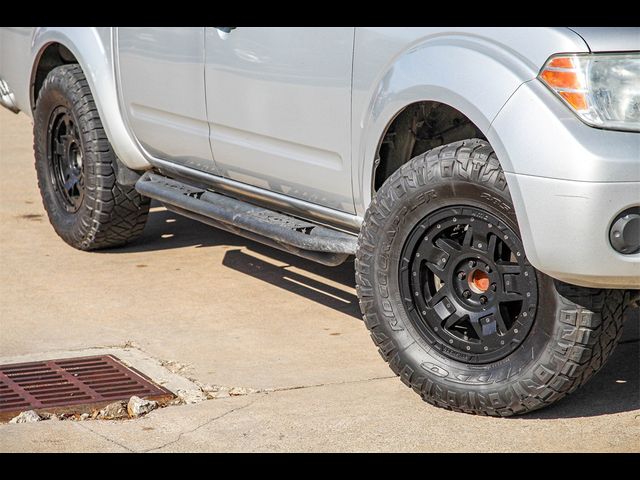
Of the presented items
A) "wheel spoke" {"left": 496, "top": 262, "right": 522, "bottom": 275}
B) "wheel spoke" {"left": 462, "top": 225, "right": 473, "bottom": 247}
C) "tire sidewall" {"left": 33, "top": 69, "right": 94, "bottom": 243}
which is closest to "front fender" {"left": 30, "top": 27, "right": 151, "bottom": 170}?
"tire sidewall" {"left": 33, "top": 69, "right": 94, "bottom": 243}

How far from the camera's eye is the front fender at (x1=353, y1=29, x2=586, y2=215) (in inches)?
158

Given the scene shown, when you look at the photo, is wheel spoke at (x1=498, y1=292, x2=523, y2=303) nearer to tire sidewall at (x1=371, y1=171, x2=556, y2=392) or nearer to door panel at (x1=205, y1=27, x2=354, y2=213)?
tire sidewall at (x1=371, y1=171, x2=556, y2=392)

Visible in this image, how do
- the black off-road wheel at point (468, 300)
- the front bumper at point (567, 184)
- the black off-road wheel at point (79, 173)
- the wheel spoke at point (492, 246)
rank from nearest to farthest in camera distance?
the front bumper at point (567, 184), the black off-road wheel at point (468, 300), the wheel spoke at point (492, 246), the black off-road wheel at point (79, 173)

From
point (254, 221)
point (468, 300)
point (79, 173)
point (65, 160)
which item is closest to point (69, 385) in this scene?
point (254, 221)

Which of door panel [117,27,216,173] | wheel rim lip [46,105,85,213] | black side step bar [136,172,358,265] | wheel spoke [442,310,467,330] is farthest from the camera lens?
wheel rim lip [46,105,85,213]

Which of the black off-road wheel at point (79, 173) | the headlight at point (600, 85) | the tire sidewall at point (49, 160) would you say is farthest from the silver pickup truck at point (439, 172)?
the tire sidewall at point (49, 160)

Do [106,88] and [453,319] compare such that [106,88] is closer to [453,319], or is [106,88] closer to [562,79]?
[453,319]

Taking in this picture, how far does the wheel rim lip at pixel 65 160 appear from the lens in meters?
6.79

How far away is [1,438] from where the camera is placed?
421 centimetres

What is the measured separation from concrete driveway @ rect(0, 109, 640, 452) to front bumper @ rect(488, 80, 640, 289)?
0.63 m

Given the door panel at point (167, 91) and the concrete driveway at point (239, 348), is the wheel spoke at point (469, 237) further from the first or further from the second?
the door panel at point (167, 91)
